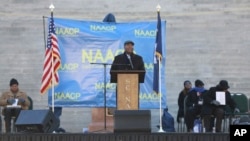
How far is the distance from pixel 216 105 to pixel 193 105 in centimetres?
78

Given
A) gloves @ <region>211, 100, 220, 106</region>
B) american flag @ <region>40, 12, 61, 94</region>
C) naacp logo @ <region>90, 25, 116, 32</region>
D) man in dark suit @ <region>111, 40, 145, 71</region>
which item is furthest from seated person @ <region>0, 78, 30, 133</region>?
gloves @ <region>211, 100, 220, 106</region>

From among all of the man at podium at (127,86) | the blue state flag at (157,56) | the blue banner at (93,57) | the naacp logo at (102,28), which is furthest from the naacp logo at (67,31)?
the man at podium at (127,86)

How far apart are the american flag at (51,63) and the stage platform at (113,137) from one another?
12.1 ft

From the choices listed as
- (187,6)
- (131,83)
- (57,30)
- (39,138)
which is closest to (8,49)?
(57,30)

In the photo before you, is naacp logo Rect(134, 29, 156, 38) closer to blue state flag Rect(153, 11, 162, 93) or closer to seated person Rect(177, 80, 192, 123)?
blue state flag Rect(153, 11, 162, 93)

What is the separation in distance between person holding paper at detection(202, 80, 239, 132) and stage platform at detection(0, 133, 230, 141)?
3.75 metres

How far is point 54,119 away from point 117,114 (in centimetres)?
148

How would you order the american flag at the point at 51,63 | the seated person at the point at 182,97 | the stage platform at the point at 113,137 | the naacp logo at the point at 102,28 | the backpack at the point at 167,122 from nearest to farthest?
the stage platform at the point at 113,137, the american flag at the point at 51,63, the naacp logo at the point at 102,28, the backpack at the point at 167,122, the seated person at the point at 182,97

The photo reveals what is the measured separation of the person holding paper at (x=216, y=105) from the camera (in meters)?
16.7

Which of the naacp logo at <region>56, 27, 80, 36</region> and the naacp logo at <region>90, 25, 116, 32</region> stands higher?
the naacp logo at <region>90, 25, 116, 32</region>

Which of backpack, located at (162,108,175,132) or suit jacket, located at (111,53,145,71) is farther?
backpack, located at (162,108,175,132)

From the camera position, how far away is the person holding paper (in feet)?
54.8

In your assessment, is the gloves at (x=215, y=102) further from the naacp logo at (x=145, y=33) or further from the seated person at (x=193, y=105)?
the naacp logo at (x=145, y=33)

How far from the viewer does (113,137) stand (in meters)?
13.0
